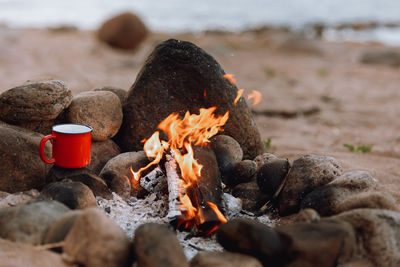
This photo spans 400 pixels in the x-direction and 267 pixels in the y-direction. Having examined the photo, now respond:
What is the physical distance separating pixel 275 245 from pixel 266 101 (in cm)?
640

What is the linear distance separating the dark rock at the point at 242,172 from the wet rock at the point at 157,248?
1.35m

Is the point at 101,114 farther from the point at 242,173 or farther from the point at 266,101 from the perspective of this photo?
the point at 266,101

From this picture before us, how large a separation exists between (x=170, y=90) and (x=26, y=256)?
89.6 inches

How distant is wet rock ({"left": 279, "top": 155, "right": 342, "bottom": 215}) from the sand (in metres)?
0.98

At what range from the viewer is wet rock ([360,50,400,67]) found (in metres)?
13.2

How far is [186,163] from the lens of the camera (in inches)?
141

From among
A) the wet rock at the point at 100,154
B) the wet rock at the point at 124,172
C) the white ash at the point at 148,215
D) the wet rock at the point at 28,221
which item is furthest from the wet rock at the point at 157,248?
the wet rock at the point at 100,154

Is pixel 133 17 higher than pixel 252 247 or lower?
higher

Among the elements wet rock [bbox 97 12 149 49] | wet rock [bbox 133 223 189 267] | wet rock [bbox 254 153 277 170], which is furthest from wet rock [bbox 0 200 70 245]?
wet rock [bbox 97 12 149 49]

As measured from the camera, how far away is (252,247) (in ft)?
8.79

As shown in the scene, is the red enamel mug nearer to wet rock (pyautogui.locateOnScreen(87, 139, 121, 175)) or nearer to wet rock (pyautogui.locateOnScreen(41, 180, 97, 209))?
wet rock (pyautogui.locateOnScreen(41, 180, 97, 209))

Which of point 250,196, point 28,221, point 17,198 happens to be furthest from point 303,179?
point 17,198

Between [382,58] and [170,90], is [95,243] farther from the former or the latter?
[382,58]

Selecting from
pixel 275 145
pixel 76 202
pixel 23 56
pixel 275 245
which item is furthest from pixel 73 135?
pixel 23 56
